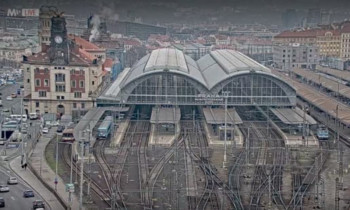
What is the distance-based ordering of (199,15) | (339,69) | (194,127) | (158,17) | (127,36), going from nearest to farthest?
(194,127), (339,69), (158,17), (199,15), (127,36)

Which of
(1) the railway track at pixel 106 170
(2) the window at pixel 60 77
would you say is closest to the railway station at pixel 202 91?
(2) the window at pixel 60 77

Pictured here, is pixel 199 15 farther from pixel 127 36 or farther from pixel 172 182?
pixel 172 182

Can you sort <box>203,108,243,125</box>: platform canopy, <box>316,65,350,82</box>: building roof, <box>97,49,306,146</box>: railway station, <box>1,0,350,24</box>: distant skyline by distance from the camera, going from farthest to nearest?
<box>1,0,350,24</box>: distant skyline → <box>316,65,350,82</box>: building roof → <box>97,49,306,146</box>: railway station → <box>203,108,243,125</box>: platform canopy

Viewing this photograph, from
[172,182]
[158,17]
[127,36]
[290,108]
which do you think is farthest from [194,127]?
[127,36]

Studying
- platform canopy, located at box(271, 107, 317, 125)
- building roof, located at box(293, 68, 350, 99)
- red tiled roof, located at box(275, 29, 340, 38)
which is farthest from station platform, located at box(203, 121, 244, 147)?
red tiled roof, located at box(275, 29, 340, 38)

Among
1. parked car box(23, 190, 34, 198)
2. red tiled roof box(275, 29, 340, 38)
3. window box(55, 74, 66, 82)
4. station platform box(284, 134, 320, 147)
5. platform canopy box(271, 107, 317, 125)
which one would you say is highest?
red tiled roof box(275, 29, 340, 38)

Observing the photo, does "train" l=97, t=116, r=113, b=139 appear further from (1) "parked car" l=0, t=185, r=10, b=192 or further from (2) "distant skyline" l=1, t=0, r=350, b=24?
(2) "distant skyline" l=1, t=0, r=350, b=24
